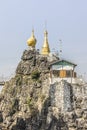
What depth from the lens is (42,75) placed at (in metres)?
101

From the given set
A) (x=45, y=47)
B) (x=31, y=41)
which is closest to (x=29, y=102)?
(x=45, y=47)

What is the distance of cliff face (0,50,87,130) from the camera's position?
3688 inches

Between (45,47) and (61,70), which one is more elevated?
(45,47)

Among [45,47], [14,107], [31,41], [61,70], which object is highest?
[31,41]

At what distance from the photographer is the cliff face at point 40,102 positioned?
93688mm

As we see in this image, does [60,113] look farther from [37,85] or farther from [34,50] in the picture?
[34,50]

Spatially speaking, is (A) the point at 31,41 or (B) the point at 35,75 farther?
(A) the point at 31,41

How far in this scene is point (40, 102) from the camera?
96750mm

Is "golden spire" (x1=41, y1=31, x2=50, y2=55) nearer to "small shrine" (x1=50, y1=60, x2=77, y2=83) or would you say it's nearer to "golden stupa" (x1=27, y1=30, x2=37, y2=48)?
"golden stupa" (x1=27, y1=30, x2=37, y2=48)

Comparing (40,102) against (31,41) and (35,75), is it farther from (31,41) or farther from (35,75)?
(31,41)

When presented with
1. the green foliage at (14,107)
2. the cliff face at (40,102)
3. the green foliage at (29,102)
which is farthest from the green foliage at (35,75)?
the green foliage at (14,107)

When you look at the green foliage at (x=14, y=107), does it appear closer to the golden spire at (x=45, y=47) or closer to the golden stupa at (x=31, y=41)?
the golden spire at (x=45, y=47)

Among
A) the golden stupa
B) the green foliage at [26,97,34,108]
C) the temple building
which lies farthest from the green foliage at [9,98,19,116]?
the golden stupa

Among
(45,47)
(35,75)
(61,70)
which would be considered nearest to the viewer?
(61,70)
